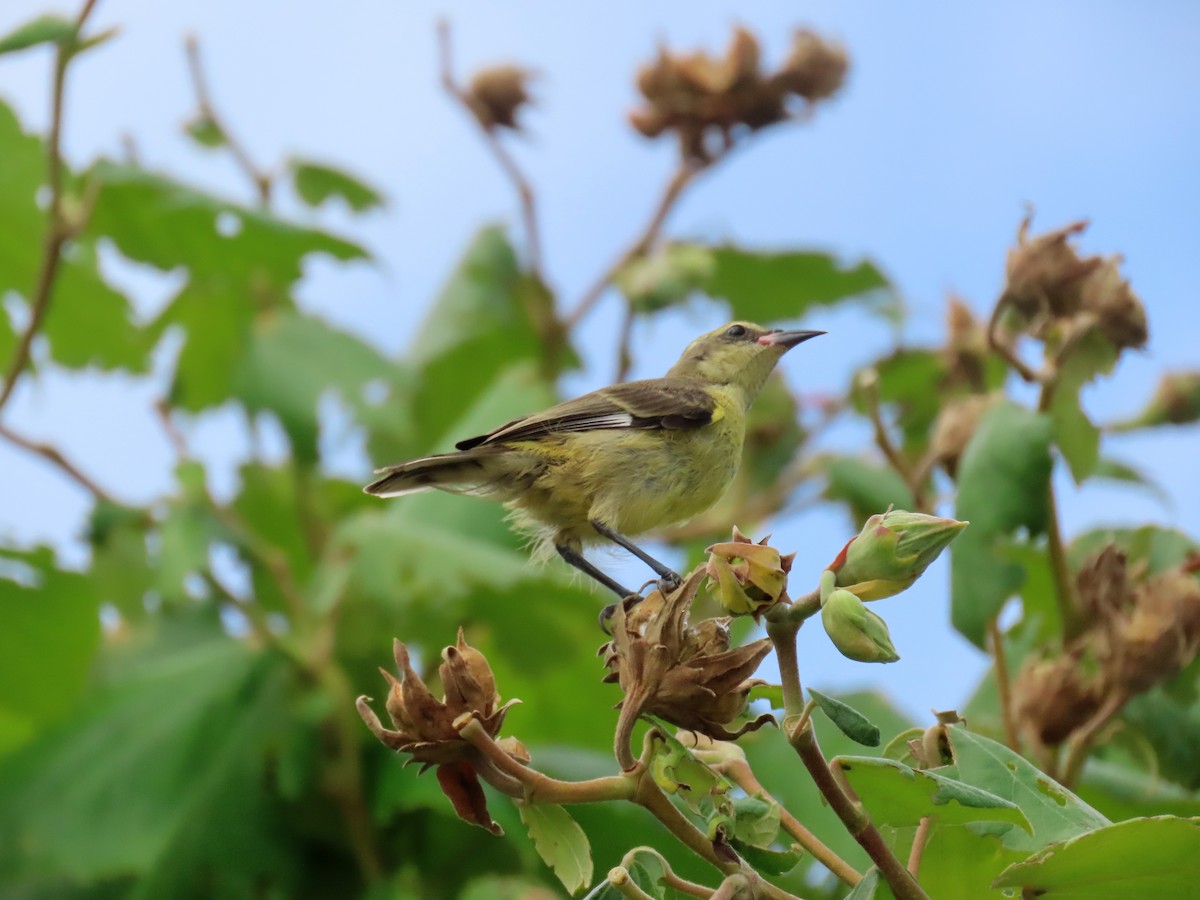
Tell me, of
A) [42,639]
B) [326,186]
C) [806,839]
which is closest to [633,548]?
[806,839]

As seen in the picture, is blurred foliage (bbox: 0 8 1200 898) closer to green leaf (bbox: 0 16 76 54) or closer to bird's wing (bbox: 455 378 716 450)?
green leaf (bbox: 0 16 76 54)

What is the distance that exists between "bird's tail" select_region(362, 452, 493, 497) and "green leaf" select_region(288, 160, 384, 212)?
2896 millimetres

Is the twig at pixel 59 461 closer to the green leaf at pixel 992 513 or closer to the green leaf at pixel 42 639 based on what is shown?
the green leaf at pixel 42 639

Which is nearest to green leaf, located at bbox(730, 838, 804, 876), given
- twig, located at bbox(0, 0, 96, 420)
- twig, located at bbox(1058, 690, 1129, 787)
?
twig, located at bbox(1058, 690, 1129, 787)

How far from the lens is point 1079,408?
3.52 m

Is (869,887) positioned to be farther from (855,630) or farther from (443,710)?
(443,710)

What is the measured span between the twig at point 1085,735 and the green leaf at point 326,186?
4517mm

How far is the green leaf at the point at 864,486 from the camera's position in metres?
4.88

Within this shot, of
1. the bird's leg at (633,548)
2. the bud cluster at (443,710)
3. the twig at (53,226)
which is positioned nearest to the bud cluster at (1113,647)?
the bird's leg at (633,548)

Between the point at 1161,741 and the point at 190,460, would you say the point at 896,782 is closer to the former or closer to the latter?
the point at 1161,741

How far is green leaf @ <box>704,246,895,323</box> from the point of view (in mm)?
6355

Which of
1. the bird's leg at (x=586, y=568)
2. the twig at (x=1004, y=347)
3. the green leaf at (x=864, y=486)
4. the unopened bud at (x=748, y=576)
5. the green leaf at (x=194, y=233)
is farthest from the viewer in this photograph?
the green leaf at (x=194, y=233)

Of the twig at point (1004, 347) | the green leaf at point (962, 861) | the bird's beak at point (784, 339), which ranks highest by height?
the bird's beak at point (784, 339)

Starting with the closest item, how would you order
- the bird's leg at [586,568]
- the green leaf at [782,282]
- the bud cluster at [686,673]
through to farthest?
the bud cluster at [686,673] < the bird's leg at [586,568] < the green leaf at [782,282]
